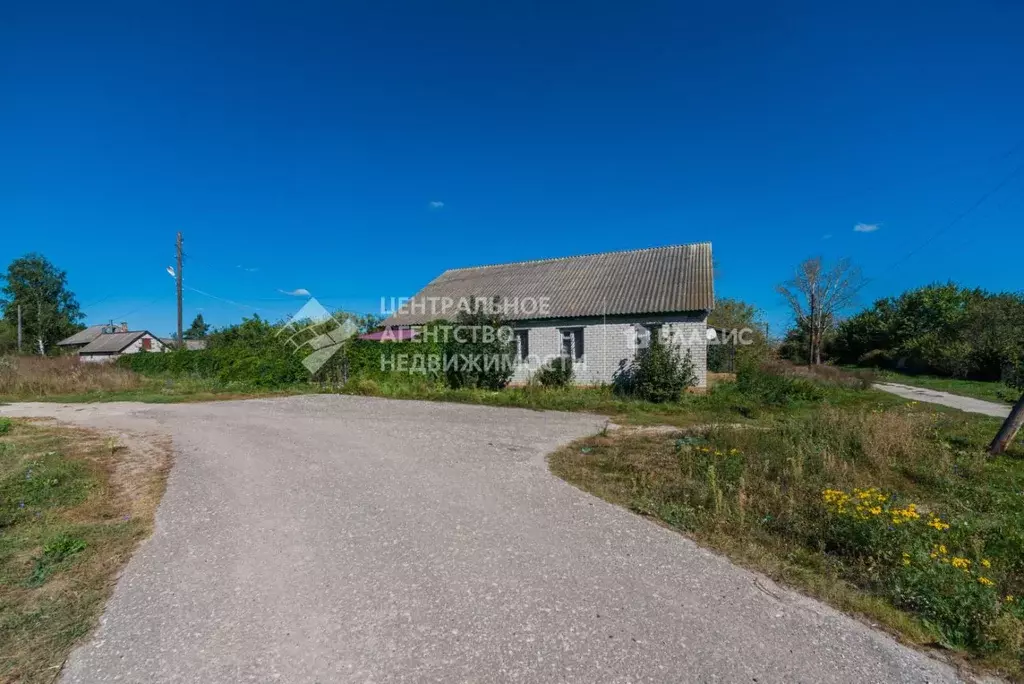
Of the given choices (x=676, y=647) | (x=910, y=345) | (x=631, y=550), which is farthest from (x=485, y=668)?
(x=910, y=345)

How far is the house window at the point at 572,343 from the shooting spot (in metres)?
17.8

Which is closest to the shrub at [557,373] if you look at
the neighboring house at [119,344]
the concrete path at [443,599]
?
the concrete path at [443,599]

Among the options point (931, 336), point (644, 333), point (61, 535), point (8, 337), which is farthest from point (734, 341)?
point (8, 337)

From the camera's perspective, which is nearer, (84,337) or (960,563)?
(960,563)

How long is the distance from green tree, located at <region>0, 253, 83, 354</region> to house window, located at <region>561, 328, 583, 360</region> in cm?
6388

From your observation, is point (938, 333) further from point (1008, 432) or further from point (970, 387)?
point (1008, 432)

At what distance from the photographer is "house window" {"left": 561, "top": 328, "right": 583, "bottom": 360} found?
17828 mm

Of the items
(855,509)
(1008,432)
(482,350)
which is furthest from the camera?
(482,350)

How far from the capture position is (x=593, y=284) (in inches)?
770

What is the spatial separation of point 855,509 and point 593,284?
1579 centimetres

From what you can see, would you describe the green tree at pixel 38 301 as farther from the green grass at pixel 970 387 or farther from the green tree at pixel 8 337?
the green grass at pixel 970 387

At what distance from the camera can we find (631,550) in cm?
397

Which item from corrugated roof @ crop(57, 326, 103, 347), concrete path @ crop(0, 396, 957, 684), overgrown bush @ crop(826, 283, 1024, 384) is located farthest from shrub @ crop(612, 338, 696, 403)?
corrugated roof @ crop(57, 326, 103, 347)

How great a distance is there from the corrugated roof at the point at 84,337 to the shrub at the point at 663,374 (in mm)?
66709
